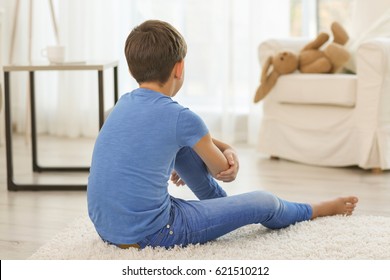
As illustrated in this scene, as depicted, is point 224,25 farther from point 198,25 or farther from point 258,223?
point 258,223

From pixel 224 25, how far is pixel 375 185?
59.6 inches

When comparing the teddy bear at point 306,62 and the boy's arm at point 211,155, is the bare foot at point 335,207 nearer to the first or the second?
the boy's arm at point 211,155

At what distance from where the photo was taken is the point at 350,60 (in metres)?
3.64

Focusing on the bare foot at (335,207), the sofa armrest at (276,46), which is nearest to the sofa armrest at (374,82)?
the sofa armrest at (276,46)

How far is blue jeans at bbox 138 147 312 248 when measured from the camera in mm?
2068

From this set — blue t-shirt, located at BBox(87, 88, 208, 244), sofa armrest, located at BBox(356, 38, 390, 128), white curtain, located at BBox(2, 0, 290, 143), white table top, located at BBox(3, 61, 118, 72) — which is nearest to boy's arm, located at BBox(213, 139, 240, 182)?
blue t-shirt, located at BBox(87, 88, 208, 244)

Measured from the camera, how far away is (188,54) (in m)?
4.38

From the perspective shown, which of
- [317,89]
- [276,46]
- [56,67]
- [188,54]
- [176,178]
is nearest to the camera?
[176,178]

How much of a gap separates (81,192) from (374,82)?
133cm

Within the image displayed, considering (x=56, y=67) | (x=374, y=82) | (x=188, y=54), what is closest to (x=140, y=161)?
(x=56, y=67)

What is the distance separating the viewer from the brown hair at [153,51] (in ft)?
6.64

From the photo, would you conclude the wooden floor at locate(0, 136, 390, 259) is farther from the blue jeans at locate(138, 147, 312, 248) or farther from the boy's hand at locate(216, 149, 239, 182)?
the boy's hand at locate(216, 149, 239, 182)

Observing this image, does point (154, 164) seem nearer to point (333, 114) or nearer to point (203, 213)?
point (203, 213)
